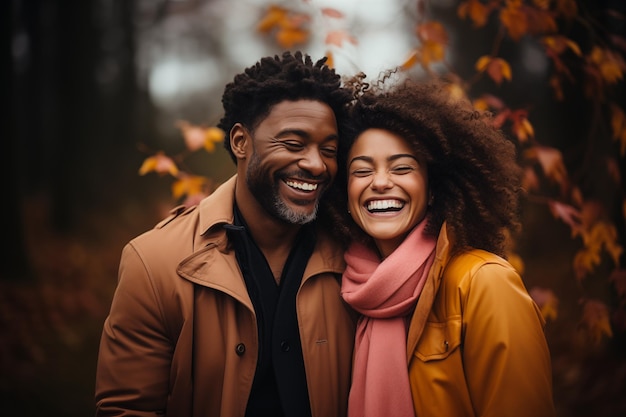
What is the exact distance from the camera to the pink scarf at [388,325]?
265 cm

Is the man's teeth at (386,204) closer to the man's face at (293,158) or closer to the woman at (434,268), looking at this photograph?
the woman at (434,268)

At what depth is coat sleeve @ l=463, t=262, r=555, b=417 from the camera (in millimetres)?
2363

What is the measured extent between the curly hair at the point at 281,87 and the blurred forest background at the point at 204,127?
0.39 m

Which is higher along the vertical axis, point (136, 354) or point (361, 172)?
point (361, 172)

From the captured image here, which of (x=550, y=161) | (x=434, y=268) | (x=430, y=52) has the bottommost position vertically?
(x=434, y=268)

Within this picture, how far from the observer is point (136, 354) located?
9.16ft

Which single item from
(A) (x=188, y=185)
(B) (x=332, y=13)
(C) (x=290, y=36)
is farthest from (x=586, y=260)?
Result: (A) (x=188, y=185)

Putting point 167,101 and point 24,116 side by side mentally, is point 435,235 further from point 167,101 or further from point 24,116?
point 167,101

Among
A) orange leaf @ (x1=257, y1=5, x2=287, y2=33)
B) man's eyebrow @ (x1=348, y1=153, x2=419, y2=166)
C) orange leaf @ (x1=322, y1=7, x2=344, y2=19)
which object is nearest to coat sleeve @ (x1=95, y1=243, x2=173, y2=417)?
man's eyebrow @ (x1=348, y1=153, x2=419, y2=166)

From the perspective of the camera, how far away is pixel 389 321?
2799 millimetres

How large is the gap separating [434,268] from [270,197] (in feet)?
3.30

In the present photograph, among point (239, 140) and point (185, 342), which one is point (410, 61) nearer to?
point (239, 140)

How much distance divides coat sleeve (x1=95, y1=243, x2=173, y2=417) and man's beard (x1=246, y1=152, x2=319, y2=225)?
0.74 m

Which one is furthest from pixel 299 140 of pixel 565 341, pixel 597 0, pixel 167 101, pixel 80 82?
pixel 167 101
